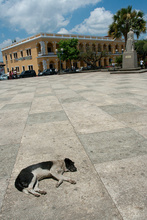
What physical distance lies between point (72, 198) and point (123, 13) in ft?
103

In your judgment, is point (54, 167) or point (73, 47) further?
point (73, 47)

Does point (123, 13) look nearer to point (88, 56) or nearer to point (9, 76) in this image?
point (88, 56)

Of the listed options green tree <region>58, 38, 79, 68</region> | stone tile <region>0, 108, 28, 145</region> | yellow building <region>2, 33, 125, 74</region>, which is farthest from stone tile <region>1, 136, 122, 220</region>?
yellow building <region>2, 33, 125, 74</region>

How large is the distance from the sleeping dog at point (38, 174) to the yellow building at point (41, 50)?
37786 millimetres

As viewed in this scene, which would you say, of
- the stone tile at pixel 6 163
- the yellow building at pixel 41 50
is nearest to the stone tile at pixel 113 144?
the stone tile at pixel 6 163

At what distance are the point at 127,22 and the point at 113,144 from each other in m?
28.6

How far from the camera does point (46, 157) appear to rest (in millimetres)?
2877

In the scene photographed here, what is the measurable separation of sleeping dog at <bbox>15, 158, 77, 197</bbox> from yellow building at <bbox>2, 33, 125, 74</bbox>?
3779 cm

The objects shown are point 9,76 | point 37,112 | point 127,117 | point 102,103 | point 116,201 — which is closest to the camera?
point 116,201

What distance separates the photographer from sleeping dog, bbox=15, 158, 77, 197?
213 cm

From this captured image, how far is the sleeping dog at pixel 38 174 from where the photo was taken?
6.98ft

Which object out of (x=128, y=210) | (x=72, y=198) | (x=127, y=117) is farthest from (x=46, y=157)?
(x=127, y=117)

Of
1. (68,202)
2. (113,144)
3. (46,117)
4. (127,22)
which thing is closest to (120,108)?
(46,117)

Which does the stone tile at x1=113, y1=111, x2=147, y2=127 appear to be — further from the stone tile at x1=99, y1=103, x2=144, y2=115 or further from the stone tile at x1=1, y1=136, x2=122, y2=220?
the stone tile at x1=1, y1=136, x2=122, y2=220
